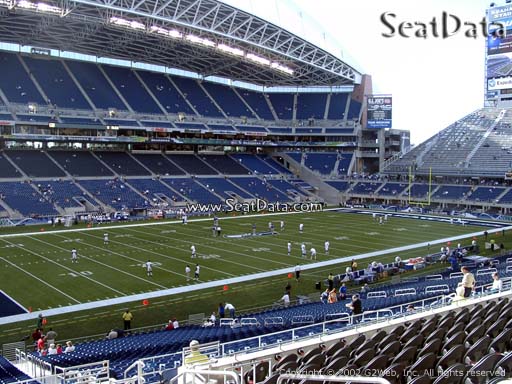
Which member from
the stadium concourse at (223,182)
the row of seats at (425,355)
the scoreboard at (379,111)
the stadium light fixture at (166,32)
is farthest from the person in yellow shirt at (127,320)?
the scoreboard at (379,111)

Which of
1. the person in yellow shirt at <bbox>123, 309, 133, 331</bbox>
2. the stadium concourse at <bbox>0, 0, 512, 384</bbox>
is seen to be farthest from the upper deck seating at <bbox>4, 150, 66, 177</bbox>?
the person in yellow shirt at <bbox>123, 309, 133, 331</bbox>

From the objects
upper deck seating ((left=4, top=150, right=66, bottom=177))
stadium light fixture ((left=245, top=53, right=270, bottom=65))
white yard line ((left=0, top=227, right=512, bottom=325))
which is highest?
stadium light fixture ((left=245, top=53, right=270, bottom=65))

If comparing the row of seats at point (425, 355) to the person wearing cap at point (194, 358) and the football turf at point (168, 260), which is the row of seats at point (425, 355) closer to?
the person wearing cap at point (194, 358)

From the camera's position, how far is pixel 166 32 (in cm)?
4484

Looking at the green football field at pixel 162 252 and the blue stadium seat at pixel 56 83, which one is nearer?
the green football field at pixel 162 252

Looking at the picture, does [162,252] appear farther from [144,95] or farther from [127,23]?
[144,95]

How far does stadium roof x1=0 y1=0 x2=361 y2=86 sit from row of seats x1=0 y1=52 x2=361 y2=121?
2322mm

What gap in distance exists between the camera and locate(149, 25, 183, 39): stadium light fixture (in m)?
43.9

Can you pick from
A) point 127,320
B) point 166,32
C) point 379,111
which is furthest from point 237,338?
point 379,111

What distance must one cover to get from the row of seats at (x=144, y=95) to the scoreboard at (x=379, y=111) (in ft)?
15.0

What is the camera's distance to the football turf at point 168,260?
1947 cm

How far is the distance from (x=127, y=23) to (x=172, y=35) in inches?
189

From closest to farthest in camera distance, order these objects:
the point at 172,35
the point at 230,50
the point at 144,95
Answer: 1. the point at 172,35
2. the point at 230,50
3. the point at 144,95

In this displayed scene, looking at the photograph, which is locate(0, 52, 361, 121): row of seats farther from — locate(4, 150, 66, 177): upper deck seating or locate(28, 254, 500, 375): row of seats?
locate(28, 254, 500, 375): row of seats
